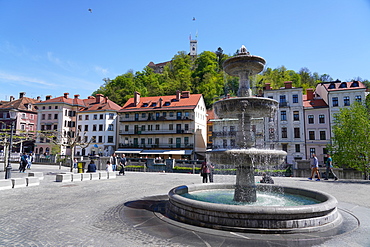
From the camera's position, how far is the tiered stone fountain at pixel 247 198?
5.46 metres

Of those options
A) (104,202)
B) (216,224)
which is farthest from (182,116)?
(216,224)

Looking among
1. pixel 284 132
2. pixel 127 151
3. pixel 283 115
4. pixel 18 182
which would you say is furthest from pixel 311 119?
pixel 18 182

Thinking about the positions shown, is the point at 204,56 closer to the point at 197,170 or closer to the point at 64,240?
the point at 197,170

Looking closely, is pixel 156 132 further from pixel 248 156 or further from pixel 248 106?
pixel 248 156

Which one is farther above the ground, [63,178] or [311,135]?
[311,135]

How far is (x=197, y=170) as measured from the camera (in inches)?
1017

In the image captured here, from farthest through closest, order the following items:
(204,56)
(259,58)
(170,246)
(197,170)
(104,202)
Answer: (204,56)
(197,170)
(104,202)
(259,58)
(170,246)

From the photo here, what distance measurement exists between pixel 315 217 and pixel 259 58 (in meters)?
4.98

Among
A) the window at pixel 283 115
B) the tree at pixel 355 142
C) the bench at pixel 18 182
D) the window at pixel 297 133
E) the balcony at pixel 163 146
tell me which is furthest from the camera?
the balcony at pixel 163 146

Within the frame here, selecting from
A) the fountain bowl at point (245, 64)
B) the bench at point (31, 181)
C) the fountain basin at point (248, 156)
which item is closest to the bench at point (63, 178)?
the bench at point (31, 181)

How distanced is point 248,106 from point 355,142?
1781cm

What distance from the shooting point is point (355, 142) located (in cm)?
2003

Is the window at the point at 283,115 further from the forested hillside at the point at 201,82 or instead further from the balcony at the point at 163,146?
the balcony at the point at 163,146

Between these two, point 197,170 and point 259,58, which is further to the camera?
point 197,170
